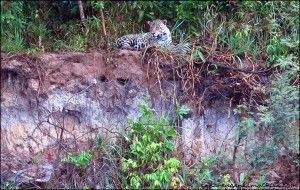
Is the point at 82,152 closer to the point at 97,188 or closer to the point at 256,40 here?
the point at 97,188

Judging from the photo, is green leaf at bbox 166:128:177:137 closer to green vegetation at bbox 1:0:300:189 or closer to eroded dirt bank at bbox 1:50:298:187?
green vegetation at bbox 1:0:300:189

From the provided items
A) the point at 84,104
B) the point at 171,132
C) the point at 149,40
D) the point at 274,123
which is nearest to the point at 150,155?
the point at 171,132

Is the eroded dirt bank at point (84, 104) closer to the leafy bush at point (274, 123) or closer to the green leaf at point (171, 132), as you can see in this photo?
the green leaf at point (171, 132)

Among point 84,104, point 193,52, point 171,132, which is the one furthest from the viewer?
point 193,52

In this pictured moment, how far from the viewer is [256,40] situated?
8367 millimetres

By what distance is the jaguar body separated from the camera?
26.7 feet

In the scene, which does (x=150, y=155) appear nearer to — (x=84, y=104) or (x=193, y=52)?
(x=84, y=104)

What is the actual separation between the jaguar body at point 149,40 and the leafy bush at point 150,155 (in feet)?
3.09

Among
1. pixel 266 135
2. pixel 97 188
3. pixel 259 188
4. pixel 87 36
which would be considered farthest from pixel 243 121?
pixel 87 36

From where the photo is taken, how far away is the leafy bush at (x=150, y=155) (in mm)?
7121

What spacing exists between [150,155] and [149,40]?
166 cm

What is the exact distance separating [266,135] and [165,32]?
1.87 meters

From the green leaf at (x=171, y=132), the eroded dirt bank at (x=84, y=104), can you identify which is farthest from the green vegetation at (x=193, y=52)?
A: the eroded dirt bank at (x=84, y=104)

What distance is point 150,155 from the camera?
7.25m
